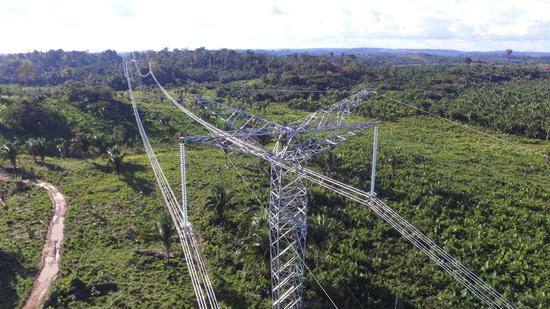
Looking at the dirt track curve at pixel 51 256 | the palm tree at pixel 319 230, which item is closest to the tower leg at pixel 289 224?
the palm tree at pixel 319 230

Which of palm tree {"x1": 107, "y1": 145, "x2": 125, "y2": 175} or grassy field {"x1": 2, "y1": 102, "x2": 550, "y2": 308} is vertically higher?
palm tree {"x1": 107, "y1": 145, "x2": 125, "y2": 175}

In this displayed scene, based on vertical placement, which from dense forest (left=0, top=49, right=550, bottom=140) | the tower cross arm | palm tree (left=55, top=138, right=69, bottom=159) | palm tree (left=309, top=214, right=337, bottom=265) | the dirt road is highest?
the tower cross arm

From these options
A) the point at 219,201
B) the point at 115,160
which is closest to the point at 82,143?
the point at 115,160

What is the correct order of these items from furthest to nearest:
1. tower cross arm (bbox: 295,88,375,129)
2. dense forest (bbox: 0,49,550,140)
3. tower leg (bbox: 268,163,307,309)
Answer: dense forest (bbox: 0,49,550,140), tower cross arm (bbox: 295,88,375,129), tower leg (bbox: 268,163,307,309)

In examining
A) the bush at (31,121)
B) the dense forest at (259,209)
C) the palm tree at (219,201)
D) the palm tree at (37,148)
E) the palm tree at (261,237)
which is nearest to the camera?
the palm tree at (261,237)

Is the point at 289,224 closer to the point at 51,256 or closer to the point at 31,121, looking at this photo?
the point at 51,256

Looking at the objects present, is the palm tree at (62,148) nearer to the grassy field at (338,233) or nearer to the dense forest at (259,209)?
the dense forest at (259,209)

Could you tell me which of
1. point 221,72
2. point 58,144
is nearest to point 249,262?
point 58,144

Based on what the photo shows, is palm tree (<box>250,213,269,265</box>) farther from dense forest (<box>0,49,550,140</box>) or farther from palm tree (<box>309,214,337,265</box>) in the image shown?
dense forest (<box>0,49,550,140</box>)

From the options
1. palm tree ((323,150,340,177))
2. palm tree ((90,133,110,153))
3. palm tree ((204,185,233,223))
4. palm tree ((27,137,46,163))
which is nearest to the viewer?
palm tree ((204,185,233,223))

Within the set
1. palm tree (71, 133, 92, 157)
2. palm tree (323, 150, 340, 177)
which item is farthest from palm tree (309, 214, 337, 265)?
palm tree (71, 133, 92, 157)
